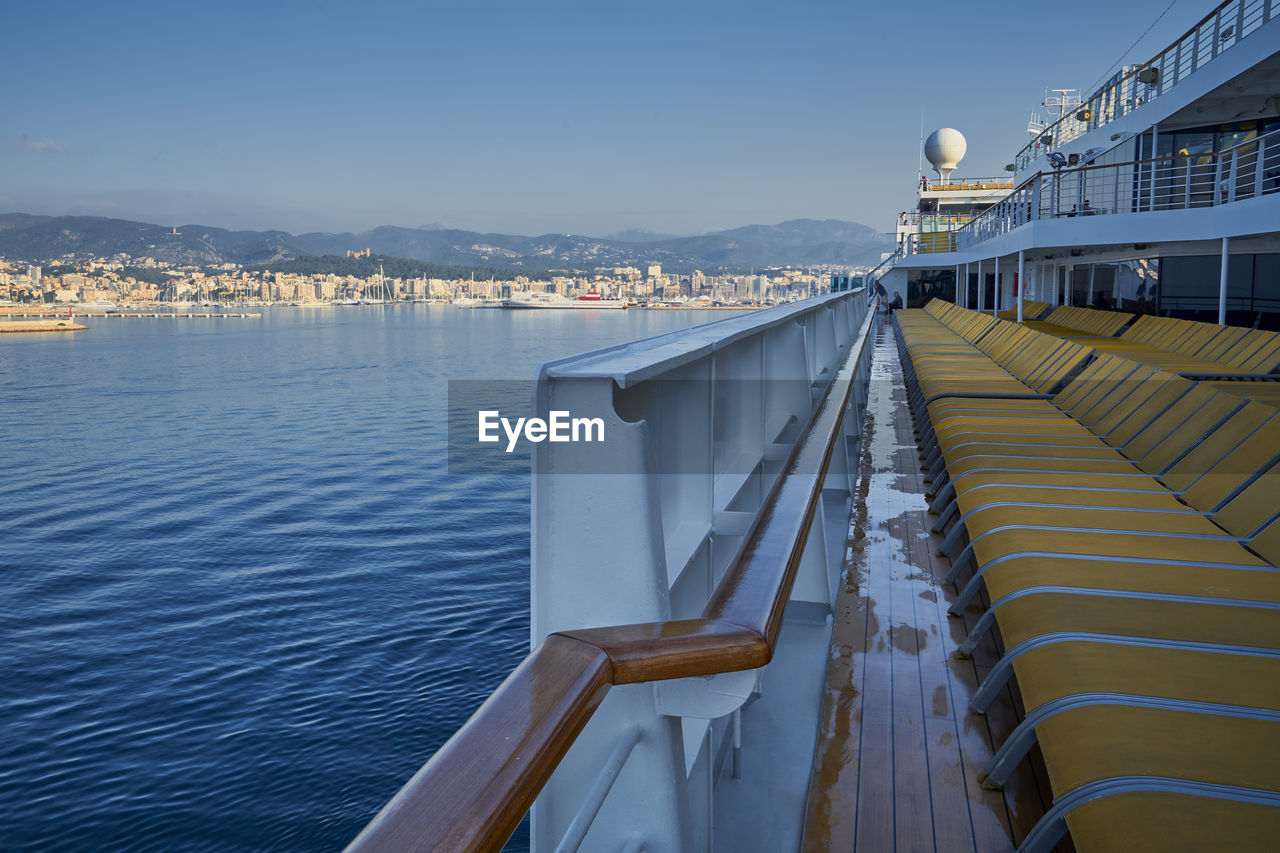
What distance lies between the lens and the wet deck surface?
1.93 m

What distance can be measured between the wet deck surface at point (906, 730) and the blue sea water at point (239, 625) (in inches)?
297

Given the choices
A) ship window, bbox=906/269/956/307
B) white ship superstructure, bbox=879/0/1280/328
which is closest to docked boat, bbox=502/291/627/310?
ship window, bbox=906/269/956/307

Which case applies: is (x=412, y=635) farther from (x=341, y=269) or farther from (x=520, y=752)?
(x=341, y=269)

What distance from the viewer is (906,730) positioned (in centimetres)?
234

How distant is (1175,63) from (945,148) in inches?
1006

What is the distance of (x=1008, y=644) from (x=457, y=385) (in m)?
38.4

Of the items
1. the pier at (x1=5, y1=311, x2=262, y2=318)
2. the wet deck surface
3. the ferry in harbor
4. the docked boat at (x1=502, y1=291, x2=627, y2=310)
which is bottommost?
the wet deck surface

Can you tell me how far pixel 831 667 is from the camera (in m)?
2.69

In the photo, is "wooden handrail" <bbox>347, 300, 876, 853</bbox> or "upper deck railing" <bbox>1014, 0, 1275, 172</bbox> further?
"upper deck railing" <bbox>1014, 0, 1275, 172</bbox>

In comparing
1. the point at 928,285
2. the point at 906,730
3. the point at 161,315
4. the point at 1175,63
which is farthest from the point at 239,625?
the point at 161,315

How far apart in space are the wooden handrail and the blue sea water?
9.18 meters

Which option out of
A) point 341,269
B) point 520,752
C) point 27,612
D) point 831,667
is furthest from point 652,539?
point 341,269

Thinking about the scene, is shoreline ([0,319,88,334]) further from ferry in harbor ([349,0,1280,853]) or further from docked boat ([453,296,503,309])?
ferry in harbor ([349,0,1280,853])

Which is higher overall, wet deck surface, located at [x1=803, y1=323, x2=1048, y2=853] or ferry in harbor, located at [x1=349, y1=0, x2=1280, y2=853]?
ferry in harbor, located at [x1=349, y1=0, x2=1280, y2=853]
